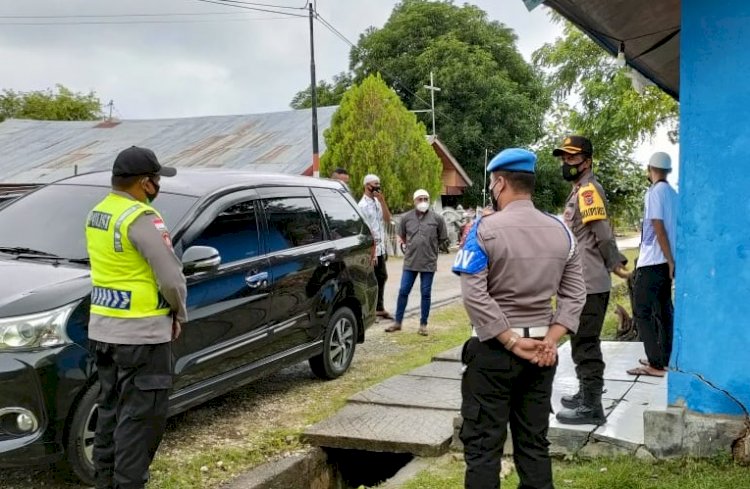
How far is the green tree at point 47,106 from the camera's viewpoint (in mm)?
47844

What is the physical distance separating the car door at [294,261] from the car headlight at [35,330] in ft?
6.18

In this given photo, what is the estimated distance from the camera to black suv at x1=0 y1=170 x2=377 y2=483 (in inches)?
147

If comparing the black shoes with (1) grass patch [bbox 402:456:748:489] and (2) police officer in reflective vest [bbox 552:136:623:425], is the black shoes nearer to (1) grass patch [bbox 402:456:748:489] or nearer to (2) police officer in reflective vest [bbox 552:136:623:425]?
(2) police officer in reflective vest [bbox 552:136:623:425]

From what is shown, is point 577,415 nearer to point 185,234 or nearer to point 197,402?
point 197,402

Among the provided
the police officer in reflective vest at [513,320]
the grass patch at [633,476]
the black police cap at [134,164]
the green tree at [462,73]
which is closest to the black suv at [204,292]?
the black police cap at [134,164]

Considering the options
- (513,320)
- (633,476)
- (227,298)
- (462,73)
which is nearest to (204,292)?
(227,298)

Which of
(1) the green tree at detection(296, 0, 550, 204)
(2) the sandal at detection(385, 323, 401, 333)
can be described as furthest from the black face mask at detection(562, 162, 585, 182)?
(1) the green tree at detection(296, 0, 550, 204)

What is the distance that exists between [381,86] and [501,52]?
61.8 feet

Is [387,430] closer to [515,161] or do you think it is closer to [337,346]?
[337,346]

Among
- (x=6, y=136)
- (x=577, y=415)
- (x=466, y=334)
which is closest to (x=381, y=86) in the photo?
(x=466, y=334)

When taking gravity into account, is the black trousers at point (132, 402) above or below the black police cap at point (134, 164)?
below

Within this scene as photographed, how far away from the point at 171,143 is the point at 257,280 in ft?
81.3

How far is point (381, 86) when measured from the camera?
80.0ft

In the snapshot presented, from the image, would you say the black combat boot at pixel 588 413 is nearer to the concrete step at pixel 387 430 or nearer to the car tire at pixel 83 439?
the concrete step at pixel 387 430
